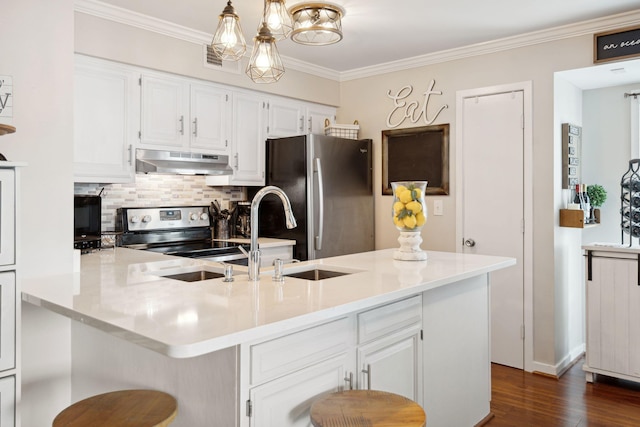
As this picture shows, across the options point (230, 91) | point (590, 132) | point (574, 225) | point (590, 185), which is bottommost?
point (574, 225)

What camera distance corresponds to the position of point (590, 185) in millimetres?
4133

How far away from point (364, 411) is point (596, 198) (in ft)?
10.5

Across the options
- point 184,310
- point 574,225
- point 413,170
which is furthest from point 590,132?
point 184,310

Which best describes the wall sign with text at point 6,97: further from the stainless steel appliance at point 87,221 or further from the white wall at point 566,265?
the white wall at point 566,265

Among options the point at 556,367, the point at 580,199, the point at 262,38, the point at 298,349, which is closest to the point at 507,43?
the point at 580,199

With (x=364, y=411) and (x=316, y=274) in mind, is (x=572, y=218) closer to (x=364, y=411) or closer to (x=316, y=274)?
(x=316, y=274)

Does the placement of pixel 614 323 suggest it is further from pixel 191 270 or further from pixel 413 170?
pixel 191 270

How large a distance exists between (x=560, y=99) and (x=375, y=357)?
271 centimetres

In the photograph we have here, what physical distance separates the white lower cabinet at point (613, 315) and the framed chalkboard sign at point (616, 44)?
131 cm

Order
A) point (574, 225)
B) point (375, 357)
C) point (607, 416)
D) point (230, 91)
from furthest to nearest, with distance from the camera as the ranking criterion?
1. point (230, 91)
2. point (574, 225)
3. point (607, 416)
4. point (375, 357)

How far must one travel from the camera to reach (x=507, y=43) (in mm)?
3803

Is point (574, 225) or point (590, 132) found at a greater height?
point (590, 132)

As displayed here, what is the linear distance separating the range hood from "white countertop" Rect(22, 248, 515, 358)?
94cm

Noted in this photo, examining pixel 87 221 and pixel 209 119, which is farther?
pixel 209 119
